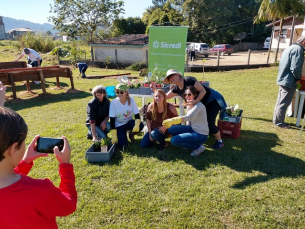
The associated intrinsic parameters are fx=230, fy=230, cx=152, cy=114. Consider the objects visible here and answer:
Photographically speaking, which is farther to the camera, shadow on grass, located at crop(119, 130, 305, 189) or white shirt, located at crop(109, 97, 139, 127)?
white shirt, located at crop(109, 97, 139, 127)

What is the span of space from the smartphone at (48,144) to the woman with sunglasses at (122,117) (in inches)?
110

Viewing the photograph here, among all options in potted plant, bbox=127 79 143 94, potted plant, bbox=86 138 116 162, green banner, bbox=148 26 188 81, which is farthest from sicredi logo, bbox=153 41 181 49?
potted plant, bbox=86 138 116 162

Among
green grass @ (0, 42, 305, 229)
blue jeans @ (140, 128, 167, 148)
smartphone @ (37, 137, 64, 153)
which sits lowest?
green grass @ (0, 42, 305, 229)

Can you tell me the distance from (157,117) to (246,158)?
1728 millimetres

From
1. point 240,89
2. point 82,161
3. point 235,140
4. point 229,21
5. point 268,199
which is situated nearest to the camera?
point 268,199

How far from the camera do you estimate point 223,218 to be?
8.58 feet

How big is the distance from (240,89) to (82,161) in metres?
7.55

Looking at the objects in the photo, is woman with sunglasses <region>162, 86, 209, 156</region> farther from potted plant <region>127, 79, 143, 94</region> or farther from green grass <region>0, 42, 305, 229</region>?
potted plant <region>127, 79, 143, 94</region>

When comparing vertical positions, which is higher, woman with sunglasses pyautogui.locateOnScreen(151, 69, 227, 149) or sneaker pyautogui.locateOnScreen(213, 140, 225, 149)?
woman with sunglasses pyautogui.locateOnScreen(151, 69, 227, 149)

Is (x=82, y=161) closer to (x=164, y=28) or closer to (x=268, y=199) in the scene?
(x=268, y=199)

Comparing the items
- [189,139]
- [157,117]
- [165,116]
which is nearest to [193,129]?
[189,139]

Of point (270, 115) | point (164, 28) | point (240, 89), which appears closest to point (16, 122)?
point (164, 28)

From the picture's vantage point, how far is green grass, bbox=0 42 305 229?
262 cm

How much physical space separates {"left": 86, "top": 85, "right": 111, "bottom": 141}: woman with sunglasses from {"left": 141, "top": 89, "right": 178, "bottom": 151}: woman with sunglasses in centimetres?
86
